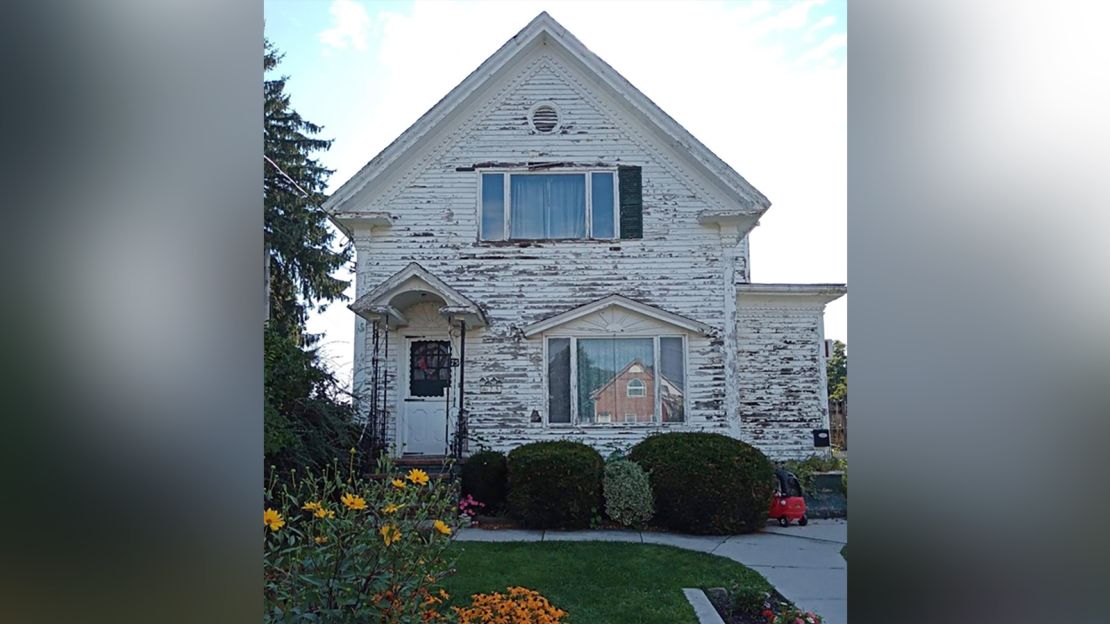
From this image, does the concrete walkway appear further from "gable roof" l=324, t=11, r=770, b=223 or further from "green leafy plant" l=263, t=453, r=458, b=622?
"gable roof" l=324, t=11, r=770, b=223

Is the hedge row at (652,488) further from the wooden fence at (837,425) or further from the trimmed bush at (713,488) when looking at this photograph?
the wooden fence at (837,425)

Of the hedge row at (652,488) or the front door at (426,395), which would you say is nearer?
the hedge row at (652,488)

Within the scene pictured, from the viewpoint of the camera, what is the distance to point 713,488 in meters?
7.65

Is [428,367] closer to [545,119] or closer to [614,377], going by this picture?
[614,377]

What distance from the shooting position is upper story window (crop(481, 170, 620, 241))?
10.1 meters

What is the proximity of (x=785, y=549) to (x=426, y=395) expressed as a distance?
5331 mm

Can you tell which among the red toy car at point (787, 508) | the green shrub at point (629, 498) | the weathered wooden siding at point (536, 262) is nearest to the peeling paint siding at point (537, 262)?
the weathered wooden siding at point (536, 262)

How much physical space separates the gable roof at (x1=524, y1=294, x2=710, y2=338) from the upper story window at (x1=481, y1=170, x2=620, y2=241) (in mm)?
1008

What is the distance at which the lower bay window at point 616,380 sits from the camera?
9.88 m

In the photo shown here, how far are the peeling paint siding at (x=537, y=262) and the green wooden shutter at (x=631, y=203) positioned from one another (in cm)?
9
